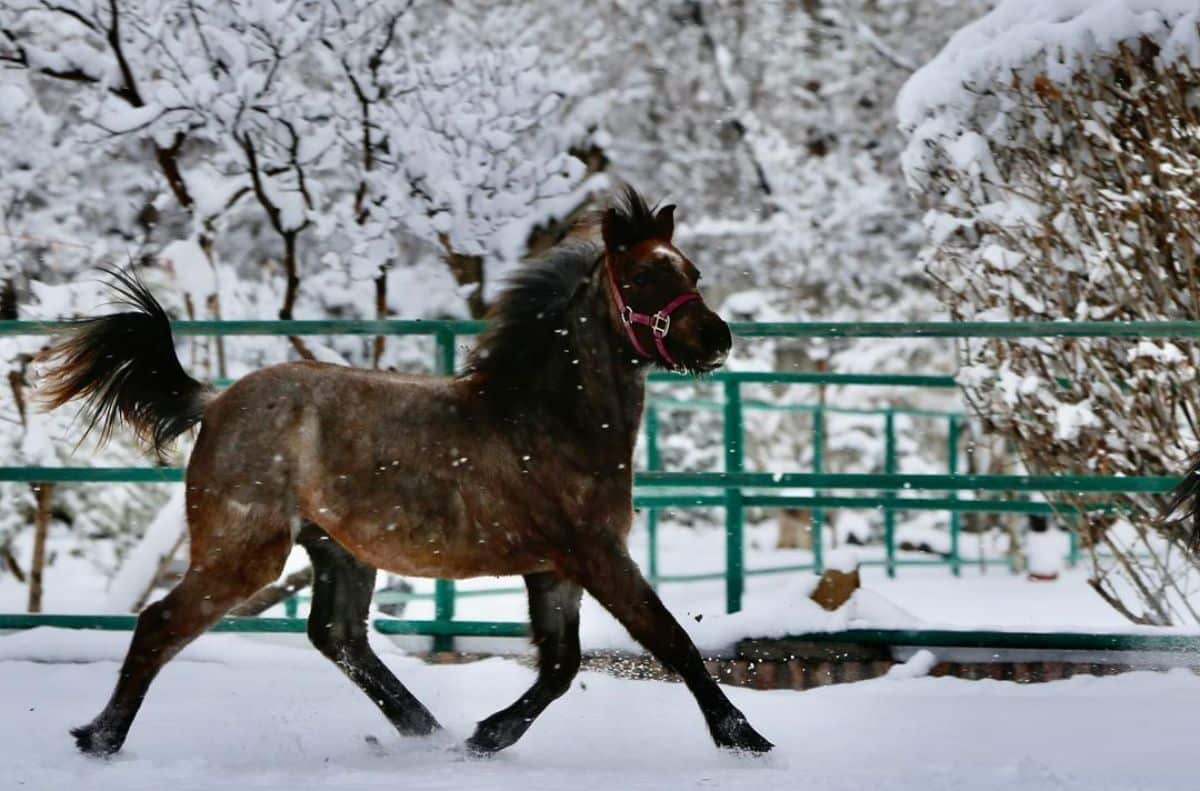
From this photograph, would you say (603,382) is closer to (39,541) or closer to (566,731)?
(566,731)

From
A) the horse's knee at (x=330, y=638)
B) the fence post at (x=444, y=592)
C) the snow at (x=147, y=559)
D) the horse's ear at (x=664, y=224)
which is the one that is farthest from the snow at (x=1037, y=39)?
the snow at (x=147, y=559)

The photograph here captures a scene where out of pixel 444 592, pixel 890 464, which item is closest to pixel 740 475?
pixel 444 592

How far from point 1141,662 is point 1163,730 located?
912mm

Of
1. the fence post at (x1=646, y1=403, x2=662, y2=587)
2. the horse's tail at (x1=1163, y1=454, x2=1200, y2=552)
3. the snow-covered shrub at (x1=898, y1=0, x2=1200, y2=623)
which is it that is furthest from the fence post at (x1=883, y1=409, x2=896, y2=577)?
the horse's tail at (x1=1163, y1=454, x2=1200, y2=552)

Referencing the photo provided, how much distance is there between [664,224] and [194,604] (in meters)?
1.79

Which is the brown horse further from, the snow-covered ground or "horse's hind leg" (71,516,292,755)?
the snow-covered ground

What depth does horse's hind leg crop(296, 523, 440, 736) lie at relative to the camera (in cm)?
527

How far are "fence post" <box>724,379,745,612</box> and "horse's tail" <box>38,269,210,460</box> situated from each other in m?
2.14

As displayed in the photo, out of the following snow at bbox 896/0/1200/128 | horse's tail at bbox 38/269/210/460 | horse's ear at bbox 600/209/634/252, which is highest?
snow at bbox 896/0/1200/128

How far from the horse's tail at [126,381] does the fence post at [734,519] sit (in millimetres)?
2144

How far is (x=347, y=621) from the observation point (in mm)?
5332

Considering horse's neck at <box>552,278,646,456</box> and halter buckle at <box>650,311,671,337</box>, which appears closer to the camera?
halter buckle at <box>650,311,671,337</box>

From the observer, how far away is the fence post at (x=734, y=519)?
254 inches

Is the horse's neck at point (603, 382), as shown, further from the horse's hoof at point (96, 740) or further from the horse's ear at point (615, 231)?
the horse's hoof at point (96, 740)
